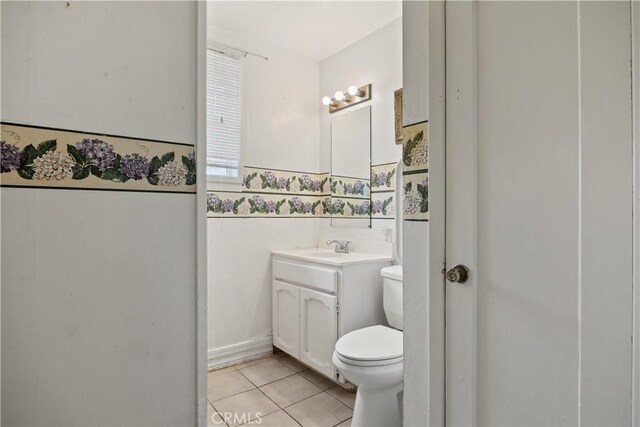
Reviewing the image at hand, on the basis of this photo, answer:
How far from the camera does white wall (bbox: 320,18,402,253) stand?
2377 millimetres

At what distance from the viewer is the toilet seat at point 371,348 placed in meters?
1.55

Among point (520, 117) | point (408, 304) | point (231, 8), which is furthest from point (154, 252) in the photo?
point (231, 8)

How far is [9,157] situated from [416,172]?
1.08 meters

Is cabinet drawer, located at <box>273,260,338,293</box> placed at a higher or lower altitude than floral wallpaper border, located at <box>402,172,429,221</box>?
lower

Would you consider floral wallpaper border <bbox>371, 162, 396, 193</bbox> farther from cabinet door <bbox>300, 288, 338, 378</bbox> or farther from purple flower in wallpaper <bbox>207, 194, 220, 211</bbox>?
purple flower in wallpaper <bbox>207, 194, 220, 211</bbox>

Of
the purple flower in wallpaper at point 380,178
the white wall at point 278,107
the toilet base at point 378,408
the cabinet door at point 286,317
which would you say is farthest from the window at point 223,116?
the toilet base at point 378,408

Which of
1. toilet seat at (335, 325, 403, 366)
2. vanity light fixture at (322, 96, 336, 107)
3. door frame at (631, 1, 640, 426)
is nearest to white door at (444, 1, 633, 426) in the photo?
door frame at (631, 1, 640, 426)

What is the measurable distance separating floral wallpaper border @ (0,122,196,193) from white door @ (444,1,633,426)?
78cm

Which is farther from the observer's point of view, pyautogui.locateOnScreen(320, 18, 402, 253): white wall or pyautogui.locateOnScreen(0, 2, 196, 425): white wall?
pyautogui.locateOnScreen(320, 18, 402, 253): white wall

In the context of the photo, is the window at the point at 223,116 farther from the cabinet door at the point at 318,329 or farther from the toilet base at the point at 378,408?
the toilet base at the point at 378,408

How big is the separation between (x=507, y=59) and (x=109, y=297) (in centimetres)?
122

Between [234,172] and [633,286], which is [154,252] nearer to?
[633,286]

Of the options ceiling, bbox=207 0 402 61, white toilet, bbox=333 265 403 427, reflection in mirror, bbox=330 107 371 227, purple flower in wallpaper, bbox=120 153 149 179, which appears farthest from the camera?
reflection in mirror, bbox=330 107 371 227

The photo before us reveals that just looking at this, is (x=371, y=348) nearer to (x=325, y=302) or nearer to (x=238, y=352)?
(x=325, y=302)
